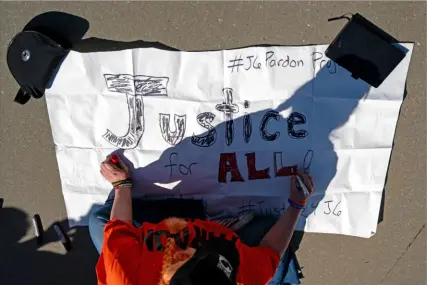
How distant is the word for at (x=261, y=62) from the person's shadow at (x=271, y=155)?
6 centimetres

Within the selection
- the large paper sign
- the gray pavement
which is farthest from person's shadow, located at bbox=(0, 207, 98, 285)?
the large paper sign

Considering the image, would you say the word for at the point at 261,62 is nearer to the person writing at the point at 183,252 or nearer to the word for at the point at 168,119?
the word for at the point at 168,119

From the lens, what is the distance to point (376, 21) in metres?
1.01

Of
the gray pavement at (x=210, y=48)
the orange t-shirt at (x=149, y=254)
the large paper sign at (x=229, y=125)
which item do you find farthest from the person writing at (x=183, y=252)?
the gray pavement at (x=210, y=48)

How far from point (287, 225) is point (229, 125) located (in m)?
0.30

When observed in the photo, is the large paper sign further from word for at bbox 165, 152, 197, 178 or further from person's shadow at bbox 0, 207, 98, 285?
person's shadow at bbox 0, 207, 98, 285

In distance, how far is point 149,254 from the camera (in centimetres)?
82

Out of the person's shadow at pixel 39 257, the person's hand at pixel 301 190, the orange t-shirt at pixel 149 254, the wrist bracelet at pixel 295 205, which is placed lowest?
the person's shadow at pixel 39 257

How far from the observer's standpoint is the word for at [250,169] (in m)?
1.08

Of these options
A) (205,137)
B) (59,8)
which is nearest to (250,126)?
(205,137)

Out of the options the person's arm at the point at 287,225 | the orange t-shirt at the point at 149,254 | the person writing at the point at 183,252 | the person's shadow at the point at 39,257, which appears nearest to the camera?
the person writing at the point at 183,252

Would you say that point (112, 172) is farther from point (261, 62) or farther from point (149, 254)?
point (261, 62)

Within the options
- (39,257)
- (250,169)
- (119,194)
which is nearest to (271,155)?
(250,169)

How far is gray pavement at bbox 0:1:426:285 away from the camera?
101cm
